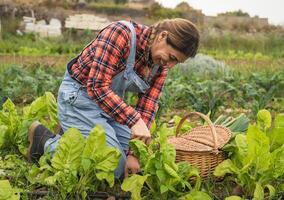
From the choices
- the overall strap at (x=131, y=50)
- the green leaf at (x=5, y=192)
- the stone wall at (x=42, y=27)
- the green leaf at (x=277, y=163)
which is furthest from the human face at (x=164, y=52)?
the stone wall at (x=42, y=27)

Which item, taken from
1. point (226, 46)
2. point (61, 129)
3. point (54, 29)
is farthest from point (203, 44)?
point (61, 129)

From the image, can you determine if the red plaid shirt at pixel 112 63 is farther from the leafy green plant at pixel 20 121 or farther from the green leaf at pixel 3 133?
the green leaf at pixel 3 133

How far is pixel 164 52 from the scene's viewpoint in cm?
292

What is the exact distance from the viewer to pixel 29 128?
3.59m

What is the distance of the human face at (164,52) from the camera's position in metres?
2.91

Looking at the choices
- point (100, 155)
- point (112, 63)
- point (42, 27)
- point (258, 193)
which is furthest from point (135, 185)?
point (42, 27)

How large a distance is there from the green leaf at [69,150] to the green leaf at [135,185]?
0.29m

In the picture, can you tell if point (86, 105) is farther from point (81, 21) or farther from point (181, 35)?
point (81, 21)

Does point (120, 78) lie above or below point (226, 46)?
above

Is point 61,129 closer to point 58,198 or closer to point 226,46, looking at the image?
point 58,198

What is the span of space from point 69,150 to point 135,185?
0.39 meters

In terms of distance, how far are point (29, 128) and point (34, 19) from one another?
19070 mm

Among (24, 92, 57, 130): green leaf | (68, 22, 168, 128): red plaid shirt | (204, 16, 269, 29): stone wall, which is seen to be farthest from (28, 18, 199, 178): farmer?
(204, 16, 269, 29): stone wall

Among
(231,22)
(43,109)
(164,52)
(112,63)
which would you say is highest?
(164,52)
